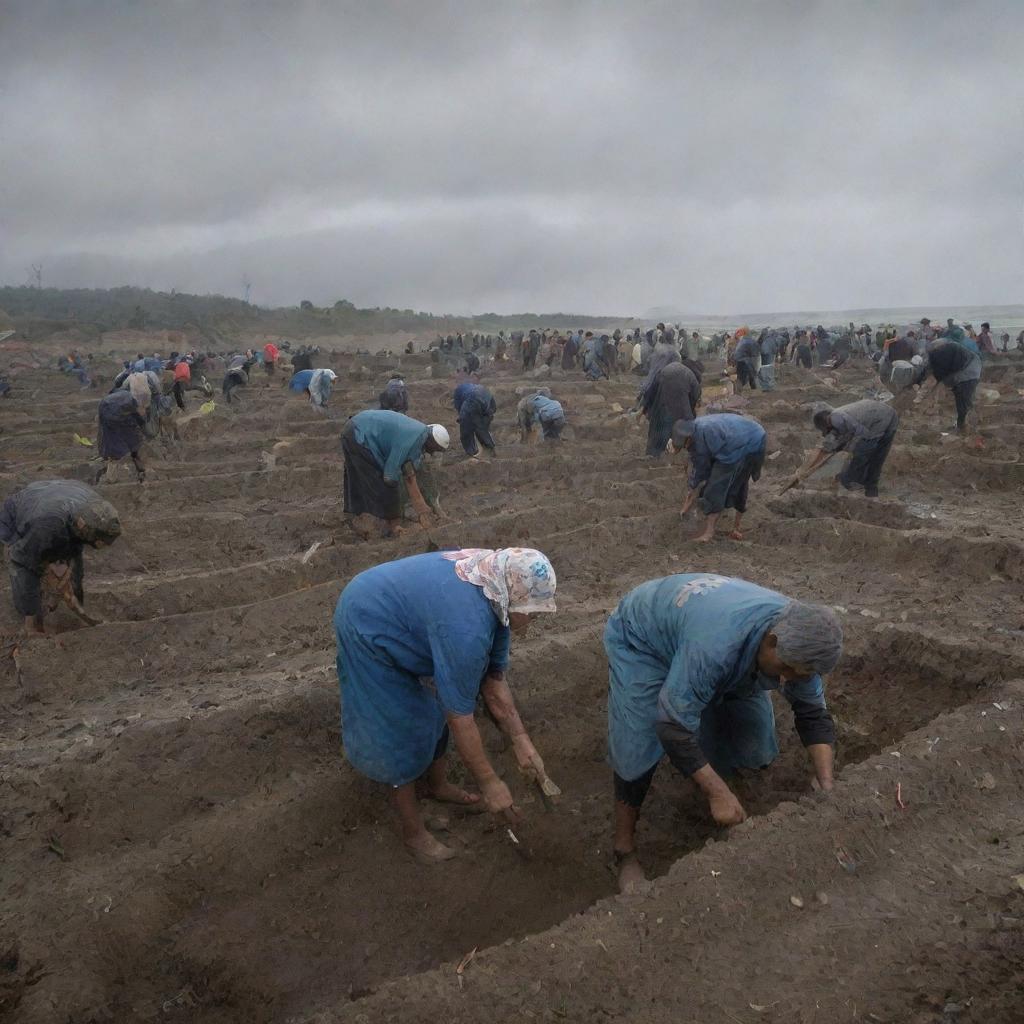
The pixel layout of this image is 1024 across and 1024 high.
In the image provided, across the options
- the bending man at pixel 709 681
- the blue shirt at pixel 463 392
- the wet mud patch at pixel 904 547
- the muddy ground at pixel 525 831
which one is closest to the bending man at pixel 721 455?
the muddy ground at pixel 525 831

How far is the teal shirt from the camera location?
6.39 meters

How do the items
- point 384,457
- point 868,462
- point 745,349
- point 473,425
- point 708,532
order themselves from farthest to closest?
point 745,349 < point 473,425 < point 868,462 < point 708,532 < point 384,457

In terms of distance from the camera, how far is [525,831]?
3.55 meters

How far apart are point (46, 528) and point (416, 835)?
307cm

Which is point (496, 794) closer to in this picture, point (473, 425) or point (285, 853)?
point (285, 853)

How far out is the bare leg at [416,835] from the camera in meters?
3.28

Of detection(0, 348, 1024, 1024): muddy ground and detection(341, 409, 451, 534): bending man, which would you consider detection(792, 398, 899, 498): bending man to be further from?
detection(341, 409, 451, 534): bending man

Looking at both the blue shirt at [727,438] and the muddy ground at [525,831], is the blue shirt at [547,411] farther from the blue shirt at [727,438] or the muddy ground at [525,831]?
the blue shirt at [727,438]

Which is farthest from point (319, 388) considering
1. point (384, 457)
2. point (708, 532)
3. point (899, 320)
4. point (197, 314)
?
point (899, 320)

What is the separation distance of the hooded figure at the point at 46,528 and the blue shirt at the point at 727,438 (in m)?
4.27

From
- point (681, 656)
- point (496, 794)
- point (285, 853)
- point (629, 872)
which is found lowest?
point (285, 853)

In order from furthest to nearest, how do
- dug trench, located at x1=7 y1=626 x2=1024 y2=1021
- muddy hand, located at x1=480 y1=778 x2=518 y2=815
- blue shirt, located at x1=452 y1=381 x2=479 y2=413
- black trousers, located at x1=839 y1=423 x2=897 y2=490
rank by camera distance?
blue shirt, located at x1=452 y1=381 x2=479 y2=413
black trousers, located at x1=839 y1=423 x2=897 y2=490
dug trench, located at x1=7 y1=626 x2=1024 y2=1021
muddy hand, located at x1=480 y1=778 x2=518 y2=815

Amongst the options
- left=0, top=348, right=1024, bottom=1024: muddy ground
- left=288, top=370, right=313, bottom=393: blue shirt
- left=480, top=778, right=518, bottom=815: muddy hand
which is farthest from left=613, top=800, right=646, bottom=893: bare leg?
left=288, top=370, right=313, bottom=393: blue shirt

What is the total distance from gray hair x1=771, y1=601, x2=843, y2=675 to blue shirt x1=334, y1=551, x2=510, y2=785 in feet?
3.09
